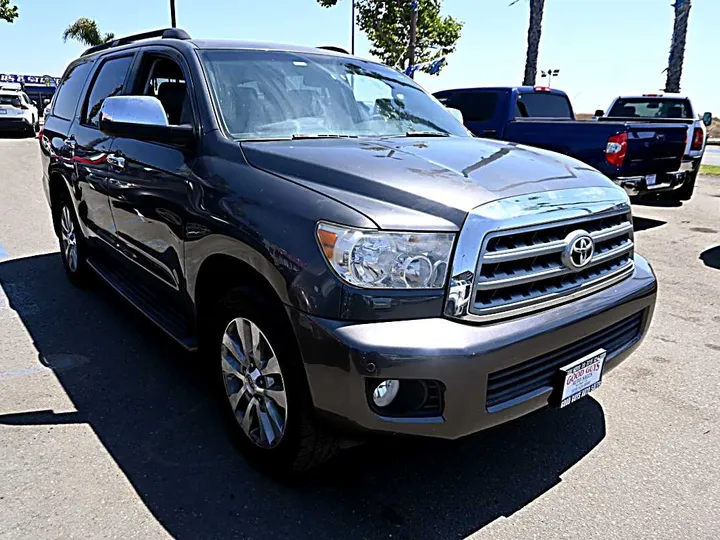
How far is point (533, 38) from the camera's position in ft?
53.9

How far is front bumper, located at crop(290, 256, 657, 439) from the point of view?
211 centimetres

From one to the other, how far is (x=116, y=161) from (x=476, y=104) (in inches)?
297

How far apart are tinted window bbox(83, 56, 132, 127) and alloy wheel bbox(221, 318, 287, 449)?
2.38m

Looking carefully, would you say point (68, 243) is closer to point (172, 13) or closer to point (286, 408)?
point (286, 408)

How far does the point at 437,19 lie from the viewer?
101ft

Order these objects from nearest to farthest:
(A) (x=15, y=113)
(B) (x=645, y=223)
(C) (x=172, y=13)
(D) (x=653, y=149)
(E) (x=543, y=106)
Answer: (D) (x=653, y=149)
(B) (x=645, y=223)
(E) (x=543, y=106)
(C) (x=172, y=13)
(A) (x=15, y=113)

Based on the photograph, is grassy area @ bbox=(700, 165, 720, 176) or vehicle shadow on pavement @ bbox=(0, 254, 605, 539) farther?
→ grassy area @ bbox=(700, 165, 720, 176)

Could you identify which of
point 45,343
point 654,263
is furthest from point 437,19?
point 45,343

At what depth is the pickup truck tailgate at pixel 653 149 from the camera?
25.1ft

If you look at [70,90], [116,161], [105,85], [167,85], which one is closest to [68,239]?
[70,90]

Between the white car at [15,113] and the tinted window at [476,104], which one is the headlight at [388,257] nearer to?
the tinted window at [476,104]

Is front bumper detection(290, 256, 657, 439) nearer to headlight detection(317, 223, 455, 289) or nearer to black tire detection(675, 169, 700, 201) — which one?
headlight detection(317, 223, 455, 289)

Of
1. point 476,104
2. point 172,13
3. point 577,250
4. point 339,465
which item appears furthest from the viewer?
point 172,13

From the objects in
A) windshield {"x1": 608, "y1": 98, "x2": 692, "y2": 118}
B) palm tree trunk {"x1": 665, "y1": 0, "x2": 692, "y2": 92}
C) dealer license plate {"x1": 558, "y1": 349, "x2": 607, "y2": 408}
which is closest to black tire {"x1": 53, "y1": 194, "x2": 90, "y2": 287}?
dealer license plate {"x1": 558, "y1": 349, "x2": 607, "y2": 408}
